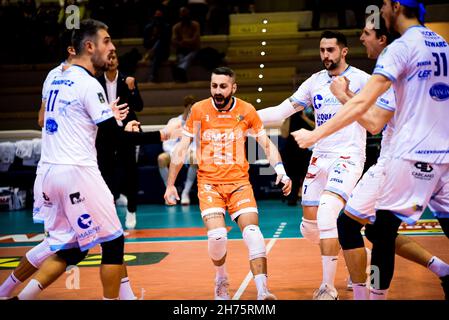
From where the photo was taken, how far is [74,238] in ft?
17.4

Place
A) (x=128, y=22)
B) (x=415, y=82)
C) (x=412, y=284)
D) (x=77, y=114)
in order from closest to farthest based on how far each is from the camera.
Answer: (x=415, y=82)
(x=77, y=114)
(x=412, y=284)
(x=128, y=22)

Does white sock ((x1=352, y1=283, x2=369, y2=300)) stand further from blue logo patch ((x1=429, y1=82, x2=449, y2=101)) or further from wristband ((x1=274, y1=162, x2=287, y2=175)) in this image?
blue logo patch ((x1=429, y1=82, x2=449, y2=101))

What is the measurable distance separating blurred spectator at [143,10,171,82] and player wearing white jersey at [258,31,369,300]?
10934 millimetres

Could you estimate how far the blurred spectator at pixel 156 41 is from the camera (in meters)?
17.5

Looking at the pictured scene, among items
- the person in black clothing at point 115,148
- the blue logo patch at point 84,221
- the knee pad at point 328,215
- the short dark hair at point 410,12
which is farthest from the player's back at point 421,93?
the person in black clothing at point 115,148

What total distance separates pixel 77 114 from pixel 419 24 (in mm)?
2349

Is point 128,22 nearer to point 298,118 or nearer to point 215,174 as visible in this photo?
point 298,118

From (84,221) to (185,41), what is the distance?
12742 millimetres

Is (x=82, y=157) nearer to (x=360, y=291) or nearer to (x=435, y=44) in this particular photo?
(x=360, y=291)

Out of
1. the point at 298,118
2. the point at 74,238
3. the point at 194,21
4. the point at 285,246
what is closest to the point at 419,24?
the point at 74,238

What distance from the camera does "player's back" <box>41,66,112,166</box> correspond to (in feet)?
16.6

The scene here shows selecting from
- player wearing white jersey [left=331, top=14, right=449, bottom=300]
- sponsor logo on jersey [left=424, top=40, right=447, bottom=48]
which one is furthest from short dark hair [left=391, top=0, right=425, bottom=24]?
player wearing white jersey [left=331, top=14, right=449, bottom=300]

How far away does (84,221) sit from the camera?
5.12 m

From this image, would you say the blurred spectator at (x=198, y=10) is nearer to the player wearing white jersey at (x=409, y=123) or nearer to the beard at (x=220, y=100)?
the beard at (x=220, y=100)
